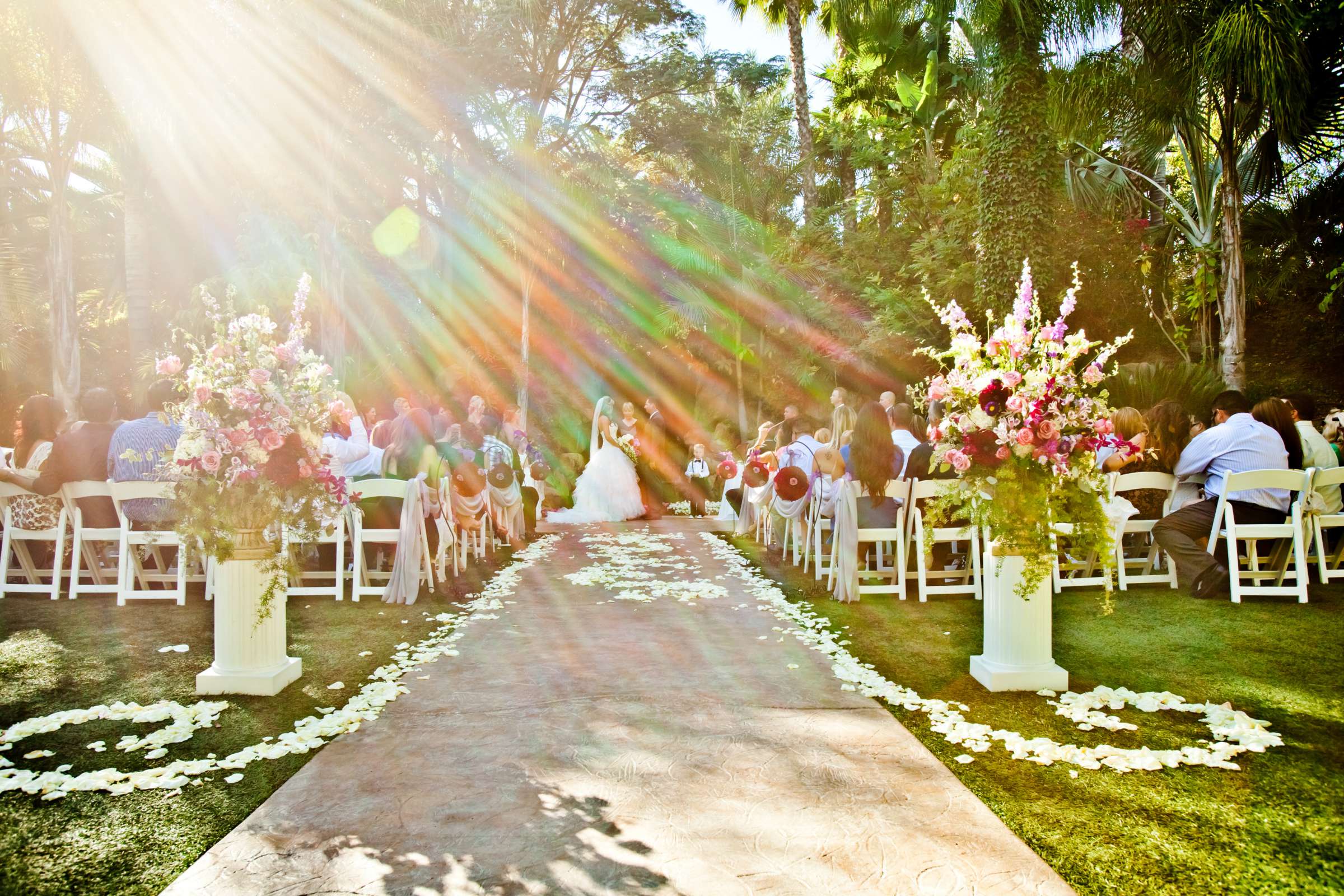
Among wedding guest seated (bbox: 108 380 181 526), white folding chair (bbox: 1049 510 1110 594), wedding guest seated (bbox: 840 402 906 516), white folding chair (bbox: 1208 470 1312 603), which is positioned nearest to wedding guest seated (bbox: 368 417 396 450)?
wedding guest seated (bbox: 108 380 181 526)

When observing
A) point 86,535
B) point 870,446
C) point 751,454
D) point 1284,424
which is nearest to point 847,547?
point 870,446

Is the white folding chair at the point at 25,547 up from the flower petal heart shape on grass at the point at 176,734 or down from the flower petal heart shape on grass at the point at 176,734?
up

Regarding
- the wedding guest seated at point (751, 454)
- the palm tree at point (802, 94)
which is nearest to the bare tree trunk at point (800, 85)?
the palm tree at point (802, 94)

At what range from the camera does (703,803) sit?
3.08 metres

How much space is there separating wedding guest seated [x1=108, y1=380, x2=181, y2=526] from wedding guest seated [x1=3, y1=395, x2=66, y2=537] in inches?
18.0

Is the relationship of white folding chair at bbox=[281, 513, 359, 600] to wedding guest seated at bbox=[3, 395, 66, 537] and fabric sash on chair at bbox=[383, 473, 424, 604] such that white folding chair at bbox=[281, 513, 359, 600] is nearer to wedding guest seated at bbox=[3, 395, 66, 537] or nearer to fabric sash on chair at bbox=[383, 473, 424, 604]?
fabric sash on chair at bbox=[383, 473, 424, 604]

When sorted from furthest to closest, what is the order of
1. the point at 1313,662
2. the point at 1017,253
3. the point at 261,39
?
the point at 261,39, the point at 1017,253, the point at 1313,662

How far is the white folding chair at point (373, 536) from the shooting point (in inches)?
277

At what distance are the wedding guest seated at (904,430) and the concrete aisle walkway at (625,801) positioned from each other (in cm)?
427

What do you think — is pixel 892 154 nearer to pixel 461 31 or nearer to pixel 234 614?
pixel 461 31

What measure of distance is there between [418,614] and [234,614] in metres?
2.19

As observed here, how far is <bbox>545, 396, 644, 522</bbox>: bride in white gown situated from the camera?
1424 centimetres

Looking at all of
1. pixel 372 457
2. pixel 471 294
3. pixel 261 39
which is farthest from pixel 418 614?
pixel 471 294

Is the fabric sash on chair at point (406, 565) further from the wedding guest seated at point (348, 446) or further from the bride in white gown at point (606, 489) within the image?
the bride in white gown at point (606, 489)
